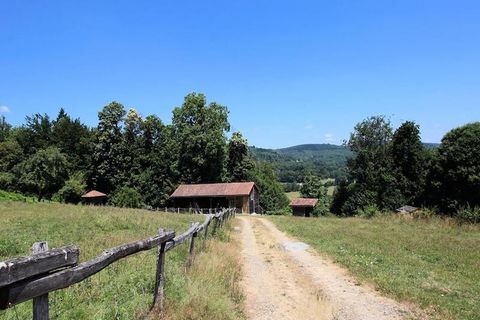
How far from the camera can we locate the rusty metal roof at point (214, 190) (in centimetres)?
6538

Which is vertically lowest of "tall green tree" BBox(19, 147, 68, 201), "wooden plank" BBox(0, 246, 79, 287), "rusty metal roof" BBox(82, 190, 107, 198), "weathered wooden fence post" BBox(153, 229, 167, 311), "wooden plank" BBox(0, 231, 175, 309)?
"weathered wooden fence post" BBox(153, 229, 167, 311)

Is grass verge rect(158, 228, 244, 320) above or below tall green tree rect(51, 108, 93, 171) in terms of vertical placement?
below

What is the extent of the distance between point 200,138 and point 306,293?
62046mm

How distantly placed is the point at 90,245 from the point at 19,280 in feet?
32.2

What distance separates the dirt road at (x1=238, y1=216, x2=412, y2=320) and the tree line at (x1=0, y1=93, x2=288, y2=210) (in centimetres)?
5809

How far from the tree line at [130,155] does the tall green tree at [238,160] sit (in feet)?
0.60

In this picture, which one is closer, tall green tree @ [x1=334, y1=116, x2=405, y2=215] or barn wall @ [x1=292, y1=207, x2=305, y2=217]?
tall green tree @ [x1=334, y1=116, x2=405, y2=215]

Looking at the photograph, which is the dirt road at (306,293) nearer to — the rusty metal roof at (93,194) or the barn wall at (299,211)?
the rusty metal roof at (93,194)

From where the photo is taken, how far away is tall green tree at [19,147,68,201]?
6694cm

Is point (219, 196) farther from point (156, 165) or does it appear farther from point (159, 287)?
point (159, 287)

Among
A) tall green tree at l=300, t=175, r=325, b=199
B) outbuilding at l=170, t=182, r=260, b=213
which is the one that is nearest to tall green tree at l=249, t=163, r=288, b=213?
tall green tree at l=300, t=175, r=325, b=199

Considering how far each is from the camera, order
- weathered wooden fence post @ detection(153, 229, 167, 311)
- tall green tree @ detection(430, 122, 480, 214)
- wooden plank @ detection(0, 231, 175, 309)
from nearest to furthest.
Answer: wooden plank @ detection(0, 231, 175, 309), weathered wooden fence post @ detection(153, 229, 167, 311), tall green tree @ detection(430, 122, 480, 214)

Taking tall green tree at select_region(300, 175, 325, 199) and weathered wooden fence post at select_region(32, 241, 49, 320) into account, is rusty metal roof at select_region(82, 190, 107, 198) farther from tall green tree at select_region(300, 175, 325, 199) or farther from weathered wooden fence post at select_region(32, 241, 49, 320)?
weathered wooden fence post at select_region(32, 241, 49, 320)

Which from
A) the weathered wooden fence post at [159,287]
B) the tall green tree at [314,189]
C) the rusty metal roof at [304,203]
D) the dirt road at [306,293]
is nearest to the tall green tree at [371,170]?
the rusty metal roof at [304,203]
